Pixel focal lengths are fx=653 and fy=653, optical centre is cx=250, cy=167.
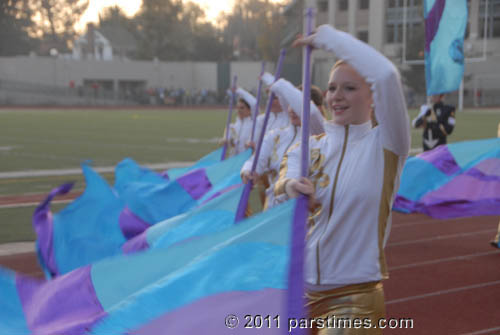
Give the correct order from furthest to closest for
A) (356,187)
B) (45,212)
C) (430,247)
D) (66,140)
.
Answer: (66,140)
(430,247)
(45,212)
(356,187)

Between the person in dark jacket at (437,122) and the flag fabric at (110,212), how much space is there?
9.47 feet

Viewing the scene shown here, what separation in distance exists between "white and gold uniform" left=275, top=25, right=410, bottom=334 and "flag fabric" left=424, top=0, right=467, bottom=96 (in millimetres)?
4158

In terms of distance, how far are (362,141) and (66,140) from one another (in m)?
18.8

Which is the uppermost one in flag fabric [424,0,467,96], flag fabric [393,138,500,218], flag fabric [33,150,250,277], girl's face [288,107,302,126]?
flag fabric [424,0,467,96]

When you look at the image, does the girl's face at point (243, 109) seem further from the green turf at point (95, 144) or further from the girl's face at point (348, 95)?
the green turf at point (95, 144)

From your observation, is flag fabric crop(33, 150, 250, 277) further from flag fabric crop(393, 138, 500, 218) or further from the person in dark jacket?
the person in dark jacket

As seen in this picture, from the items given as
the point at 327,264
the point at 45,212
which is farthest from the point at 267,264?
the point at 45,212

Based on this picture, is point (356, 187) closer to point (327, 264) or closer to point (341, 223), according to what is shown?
point (341, 223)

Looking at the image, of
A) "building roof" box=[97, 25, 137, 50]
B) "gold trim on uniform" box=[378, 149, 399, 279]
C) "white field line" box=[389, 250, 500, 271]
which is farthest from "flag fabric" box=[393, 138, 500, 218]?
"building roof" box=[97, 25, 137, 50]

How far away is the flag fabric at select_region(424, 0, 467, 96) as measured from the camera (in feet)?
21.7

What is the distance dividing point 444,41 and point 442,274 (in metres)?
2.39

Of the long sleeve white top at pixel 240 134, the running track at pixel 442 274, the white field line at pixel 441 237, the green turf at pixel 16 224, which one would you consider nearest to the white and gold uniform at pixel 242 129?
Result: the long sleeve white top at pixel 240 134

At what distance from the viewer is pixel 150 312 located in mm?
2539

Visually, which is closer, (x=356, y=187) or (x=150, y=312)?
(x=150, y=312)
